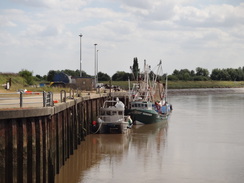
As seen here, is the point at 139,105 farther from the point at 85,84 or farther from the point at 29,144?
the point at 29,144

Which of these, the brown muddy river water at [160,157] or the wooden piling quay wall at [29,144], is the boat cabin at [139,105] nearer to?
the brown muddy river water at [160,157]

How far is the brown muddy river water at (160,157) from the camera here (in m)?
29.0

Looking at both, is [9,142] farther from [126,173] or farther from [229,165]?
[229,165]

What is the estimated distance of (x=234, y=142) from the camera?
42969 mm

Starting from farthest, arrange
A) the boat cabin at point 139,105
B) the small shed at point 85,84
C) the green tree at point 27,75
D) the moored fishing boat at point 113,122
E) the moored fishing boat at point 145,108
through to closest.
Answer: the green tree at point 27,75 < the small shed at point 85,84 < the boat cabin at point 139,105 < the moored fishing boat at point 145,108 < the moored fishing boat at point 113,122

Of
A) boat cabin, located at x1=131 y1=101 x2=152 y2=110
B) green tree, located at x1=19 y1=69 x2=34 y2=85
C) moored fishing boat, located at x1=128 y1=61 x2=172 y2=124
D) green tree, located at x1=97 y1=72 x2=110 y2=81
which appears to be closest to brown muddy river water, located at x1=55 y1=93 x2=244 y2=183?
moored fishing boat, located at x1=128 y1=61 x2=172 y2=124

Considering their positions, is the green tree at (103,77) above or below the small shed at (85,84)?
above

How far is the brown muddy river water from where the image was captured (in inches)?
1142

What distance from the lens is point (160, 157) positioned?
35.6m

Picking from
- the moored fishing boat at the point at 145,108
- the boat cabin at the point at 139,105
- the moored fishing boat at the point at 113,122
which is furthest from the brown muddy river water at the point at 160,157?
the boat cabin at the point at 139,105

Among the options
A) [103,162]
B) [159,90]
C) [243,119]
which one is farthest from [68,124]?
[159,90]

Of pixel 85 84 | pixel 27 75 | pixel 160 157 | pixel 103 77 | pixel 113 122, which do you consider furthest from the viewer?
pixel 103 77

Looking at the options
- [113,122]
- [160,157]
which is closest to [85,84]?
[113,122]

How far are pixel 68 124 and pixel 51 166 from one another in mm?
9123
